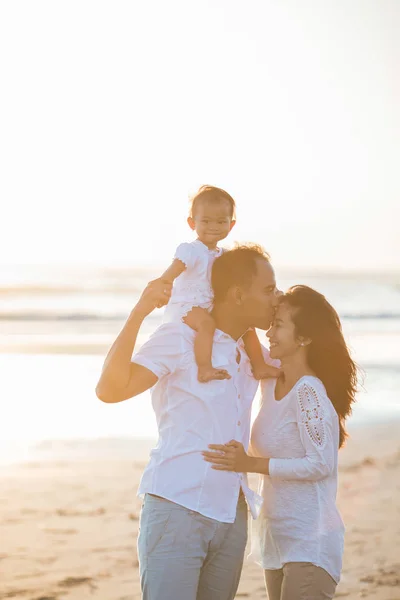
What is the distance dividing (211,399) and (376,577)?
3417mm

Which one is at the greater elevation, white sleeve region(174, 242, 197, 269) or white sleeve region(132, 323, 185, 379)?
white sleeve region(174, 242, 197, 269)

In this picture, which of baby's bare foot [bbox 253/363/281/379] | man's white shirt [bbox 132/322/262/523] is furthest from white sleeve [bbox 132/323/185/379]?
baby's bare foot [bbox 253/363/281/379]

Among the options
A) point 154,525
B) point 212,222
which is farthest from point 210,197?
point 154,525

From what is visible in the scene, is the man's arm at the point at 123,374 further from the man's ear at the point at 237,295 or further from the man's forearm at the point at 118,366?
the man's ear at the point at 237,295

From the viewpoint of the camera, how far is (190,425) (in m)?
3.28

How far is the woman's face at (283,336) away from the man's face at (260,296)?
0.19 ft

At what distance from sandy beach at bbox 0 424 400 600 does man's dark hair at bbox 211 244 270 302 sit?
9.49 feet

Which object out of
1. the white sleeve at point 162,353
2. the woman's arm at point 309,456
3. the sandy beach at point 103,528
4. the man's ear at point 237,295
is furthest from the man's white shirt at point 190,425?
the sandy beach at point 103,528

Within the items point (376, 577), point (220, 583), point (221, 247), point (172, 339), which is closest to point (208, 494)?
point (220, 583)

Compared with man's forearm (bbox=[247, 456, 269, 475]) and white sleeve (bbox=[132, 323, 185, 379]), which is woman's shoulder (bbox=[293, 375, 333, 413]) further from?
white sleeve (bbox=[132, 323, 185, 379])

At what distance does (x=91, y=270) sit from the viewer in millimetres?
39938

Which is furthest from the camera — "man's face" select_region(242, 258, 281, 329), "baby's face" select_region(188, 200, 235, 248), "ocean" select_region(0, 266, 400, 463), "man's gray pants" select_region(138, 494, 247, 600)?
"ocean" select_region(0, 266, 400, 463)

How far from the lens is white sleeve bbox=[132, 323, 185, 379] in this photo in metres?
3.32

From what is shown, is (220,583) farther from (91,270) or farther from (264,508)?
(91,270)
